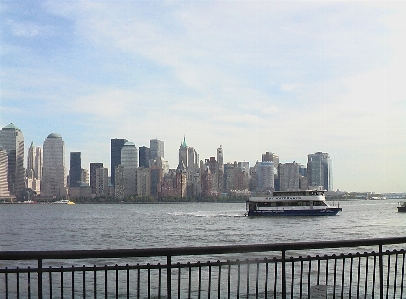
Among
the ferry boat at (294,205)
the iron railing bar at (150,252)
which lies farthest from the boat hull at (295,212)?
the iron railing bar at (150,252)

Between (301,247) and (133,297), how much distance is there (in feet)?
54.0

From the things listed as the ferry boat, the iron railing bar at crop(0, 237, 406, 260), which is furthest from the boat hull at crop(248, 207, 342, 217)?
the iron railing bar at crop(0, 237, 406, 260)

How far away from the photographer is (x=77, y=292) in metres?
23.3

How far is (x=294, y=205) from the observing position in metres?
96.1

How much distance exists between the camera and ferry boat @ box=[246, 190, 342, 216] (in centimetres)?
9550

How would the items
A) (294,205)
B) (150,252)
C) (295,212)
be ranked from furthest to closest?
(294,205) < (295,212) < (150,252)

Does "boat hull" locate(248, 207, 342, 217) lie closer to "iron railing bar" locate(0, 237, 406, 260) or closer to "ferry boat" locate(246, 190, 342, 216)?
"ferry boat" locate(246, 190, 342, 216)

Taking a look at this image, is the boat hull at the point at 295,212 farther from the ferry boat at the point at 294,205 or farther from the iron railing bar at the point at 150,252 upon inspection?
the iron railing bar at the point at 150,252

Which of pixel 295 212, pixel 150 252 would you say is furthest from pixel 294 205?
pixel 150 252

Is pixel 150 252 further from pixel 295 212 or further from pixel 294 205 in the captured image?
pixel 294 205

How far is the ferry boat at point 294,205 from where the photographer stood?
95.5 meters

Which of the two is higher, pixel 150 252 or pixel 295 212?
pixel 150 252

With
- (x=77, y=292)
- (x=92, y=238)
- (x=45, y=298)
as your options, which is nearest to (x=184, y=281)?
(x=77, y=292)

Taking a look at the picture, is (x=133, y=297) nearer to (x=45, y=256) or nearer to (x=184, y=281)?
(x=184, y=281)
